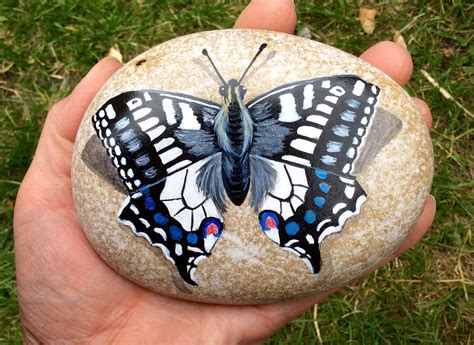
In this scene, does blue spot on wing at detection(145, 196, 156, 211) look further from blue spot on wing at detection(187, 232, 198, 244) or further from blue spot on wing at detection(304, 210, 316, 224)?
blue spot on wing at detection(304, 210, 316, 224)

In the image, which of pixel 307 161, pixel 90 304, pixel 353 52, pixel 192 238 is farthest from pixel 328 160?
pixel 353 52

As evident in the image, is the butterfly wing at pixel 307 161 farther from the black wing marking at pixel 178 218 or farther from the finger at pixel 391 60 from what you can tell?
the finger at pixel 391 60

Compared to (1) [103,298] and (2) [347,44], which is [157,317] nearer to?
(1) [103,298]

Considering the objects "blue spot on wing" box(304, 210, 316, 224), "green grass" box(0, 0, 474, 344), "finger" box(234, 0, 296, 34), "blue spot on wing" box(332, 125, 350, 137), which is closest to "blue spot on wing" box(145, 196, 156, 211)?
"blue spot on wing" box(304, 210, 316, 224)

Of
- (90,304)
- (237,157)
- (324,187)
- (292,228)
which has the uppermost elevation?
(237,157)

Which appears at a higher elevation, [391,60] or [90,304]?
[391,60]

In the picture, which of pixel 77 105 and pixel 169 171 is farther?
pixel 77 105

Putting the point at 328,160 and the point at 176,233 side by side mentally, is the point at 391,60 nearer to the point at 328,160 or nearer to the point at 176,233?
the point at 328,160

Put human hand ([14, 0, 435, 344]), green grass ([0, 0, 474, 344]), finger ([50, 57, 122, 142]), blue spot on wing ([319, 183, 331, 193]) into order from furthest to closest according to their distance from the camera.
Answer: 1. green grass ([0, 0, 474, 344])
2. finger ([50, 57, 122, 142])
3. human hand ([14, 0, 435, 344])
4. blue spot on wing ([319, 183, 331, 193])
